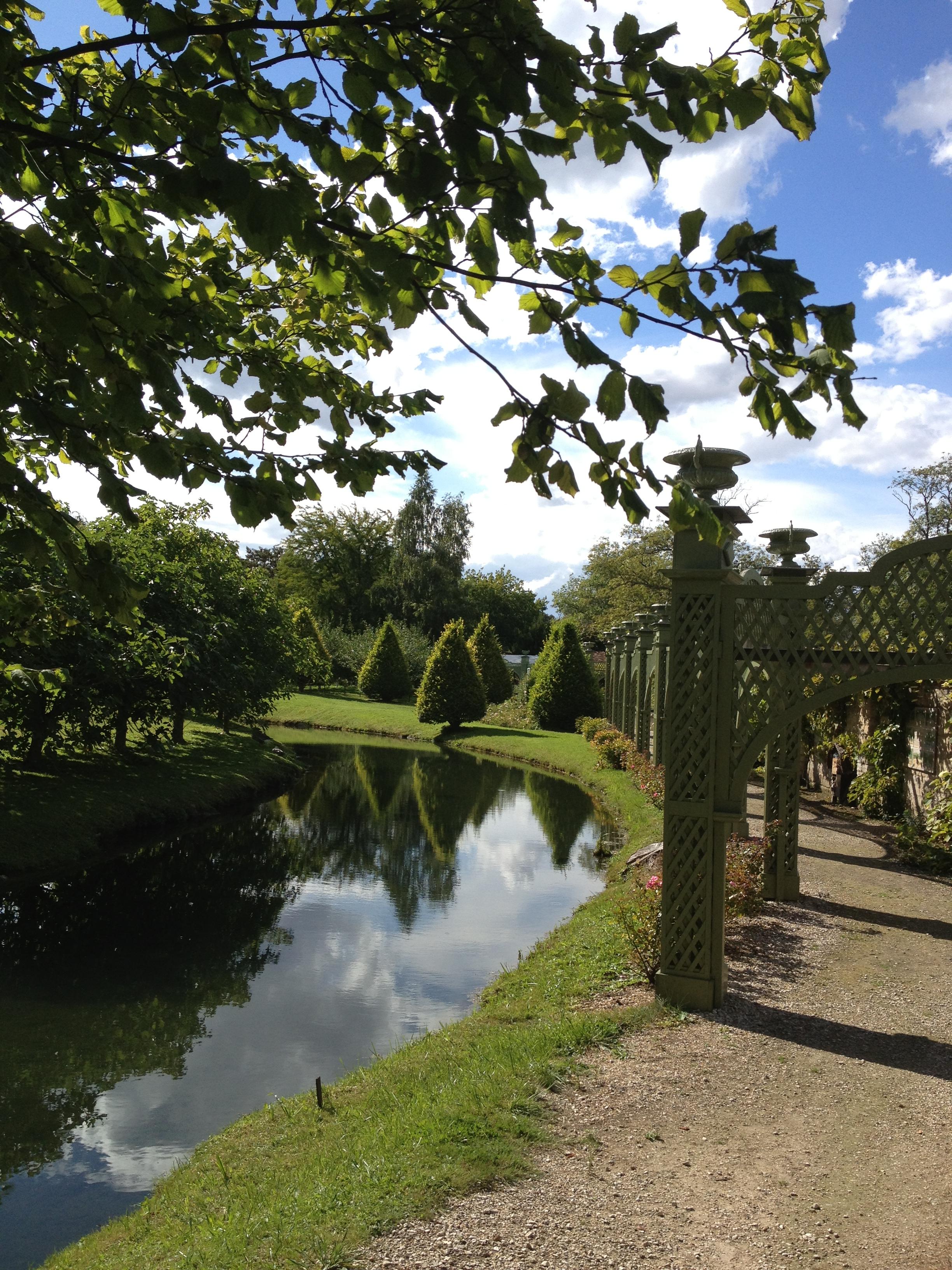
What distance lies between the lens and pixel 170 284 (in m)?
2.68

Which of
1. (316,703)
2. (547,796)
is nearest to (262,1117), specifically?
(547,796)

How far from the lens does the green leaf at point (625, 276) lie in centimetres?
233

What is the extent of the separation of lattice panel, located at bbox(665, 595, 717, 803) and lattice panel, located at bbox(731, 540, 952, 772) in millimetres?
171

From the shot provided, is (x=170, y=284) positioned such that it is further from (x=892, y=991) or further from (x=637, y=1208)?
(x=892, y=991)

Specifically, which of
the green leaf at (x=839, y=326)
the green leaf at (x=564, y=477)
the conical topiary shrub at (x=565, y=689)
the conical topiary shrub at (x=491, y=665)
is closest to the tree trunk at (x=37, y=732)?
the green leaf at (x=564, y=477)

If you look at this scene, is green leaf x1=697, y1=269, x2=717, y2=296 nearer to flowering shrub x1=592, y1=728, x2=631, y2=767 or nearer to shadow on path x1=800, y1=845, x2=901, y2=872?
shadow on path x1=800, y1=845, x2=901, y2=872

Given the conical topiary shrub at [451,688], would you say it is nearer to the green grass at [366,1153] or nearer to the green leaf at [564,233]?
the green grass at [366,1153]

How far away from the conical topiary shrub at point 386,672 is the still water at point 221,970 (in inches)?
847

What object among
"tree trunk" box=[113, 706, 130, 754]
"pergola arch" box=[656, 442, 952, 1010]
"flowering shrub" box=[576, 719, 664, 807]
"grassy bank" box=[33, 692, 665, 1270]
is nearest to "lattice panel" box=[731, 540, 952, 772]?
"pergola arch" box=[656, 442, 952, 1010]

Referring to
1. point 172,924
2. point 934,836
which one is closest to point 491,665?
point 934,836

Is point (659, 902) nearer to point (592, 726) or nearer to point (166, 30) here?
point (166, 30)

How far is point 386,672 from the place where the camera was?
37969 millimetres

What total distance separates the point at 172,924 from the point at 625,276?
9.41m

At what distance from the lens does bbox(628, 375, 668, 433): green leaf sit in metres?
2.11
